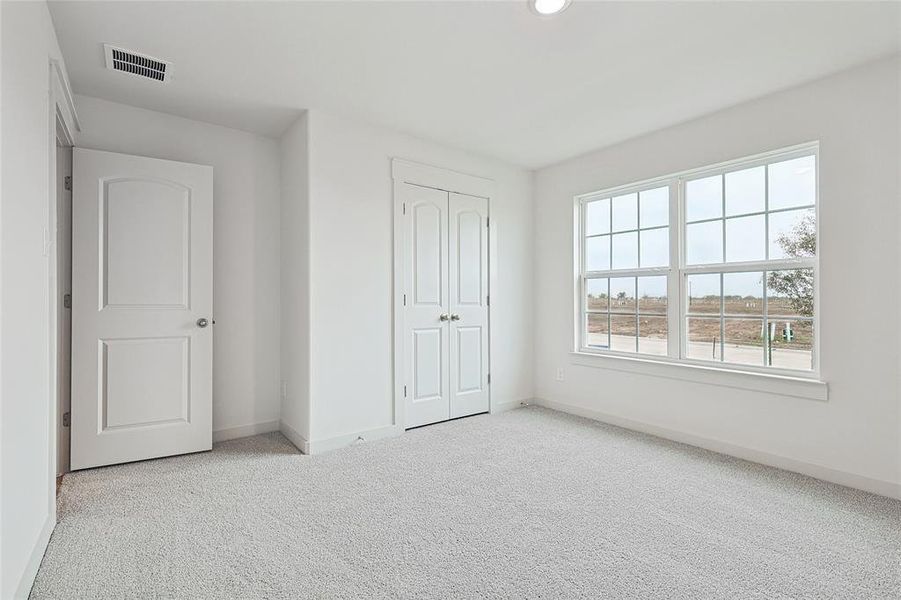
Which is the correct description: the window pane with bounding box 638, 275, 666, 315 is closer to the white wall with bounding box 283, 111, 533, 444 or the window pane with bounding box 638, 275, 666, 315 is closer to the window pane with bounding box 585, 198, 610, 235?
the window pane with bounding box 585, 198, 610, 235

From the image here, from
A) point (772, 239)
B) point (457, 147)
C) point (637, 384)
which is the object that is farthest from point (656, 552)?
point (457, 147)

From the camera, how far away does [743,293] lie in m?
3.15

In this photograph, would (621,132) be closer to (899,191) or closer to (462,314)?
(899,191)

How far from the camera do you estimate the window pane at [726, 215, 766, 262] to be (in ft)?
10.0

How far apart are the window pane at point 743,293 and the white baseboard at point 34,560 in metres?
4.08

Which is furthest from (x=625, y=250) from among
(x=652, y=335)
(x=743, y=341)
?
(x=743, y=341)

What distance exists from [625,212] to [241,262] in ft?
10.9

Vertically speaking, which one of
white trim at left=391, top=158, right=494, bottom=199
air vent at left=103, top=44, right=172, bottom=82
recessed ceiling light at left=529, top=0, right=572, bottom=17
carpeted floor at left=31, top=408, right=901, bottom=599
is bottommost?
carpeted floor at left=31, top=408, right=901, bottom=599

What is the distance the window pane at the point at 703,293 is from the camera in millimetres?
3311

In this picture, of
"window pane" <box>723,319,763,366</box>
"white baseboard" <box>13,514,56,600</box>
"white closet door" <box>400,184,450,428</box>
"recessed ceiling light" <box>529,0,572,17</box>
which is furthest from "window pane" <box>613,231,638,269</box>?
"white baseboard" <box>13,514,56,600</box>

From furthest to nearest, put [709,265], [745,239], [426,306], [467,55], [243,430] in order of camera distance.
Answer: [426,306] < [243,430] < [709,265] < [745,239] < [467,55]

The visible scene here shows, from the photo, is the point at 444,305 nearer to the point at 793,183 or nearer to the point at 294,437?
the point at 294,437

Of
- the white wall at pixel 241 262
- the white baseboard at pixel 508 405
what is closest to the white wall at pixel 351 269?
the white wall at pixel 241 262

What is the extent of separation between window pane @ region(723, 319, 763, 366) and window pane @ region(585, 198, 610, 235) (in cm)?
137
